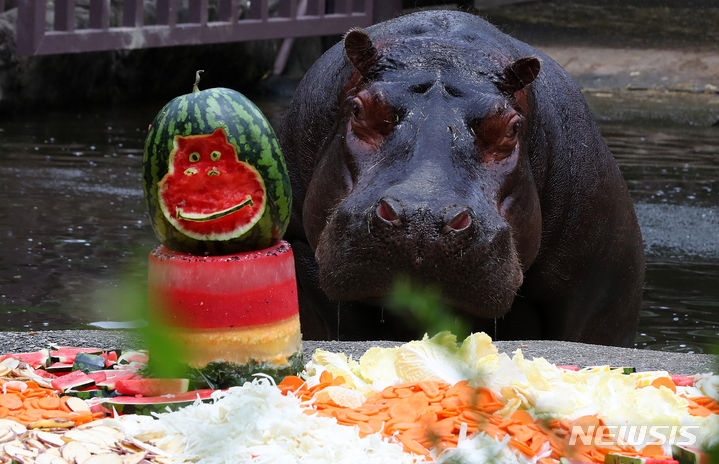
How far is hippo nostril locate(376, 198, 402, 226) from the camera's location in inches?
147

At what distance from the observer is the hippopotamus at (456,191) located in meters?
3.84

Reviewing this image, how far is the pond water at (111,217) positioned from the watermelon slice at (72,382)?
1225mm

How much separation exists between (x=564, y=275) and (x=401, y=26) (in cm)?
122

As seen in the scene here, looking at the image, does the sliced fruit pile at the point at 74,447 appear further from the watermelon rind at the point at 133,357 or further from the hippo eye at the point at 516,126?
the hippo eye at the point at 516,126

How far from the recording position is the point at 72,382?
10.2 ft

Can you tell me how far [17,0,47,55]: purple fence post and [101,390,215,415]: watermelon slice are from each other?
23.4 feet

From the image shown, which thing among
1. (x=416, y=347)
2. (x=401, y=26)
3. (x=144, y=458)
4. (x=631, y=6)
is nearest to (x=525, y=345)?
(x=416, y=347)

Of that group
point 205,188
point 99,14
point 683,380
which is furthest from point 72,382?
point 99,14

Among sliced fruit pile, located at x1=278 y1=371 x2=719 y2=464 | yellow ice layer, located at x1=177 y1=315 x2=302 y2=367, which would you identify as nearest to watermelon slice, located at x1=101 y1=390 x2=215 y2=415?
yellow ice layer, located at x1=177 y1=315 x2=302 y2=367

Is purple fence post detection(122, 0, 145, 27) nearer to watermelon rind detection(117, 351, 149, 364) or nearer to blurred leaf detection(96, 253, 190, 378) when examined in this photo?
watermelon rind detection(117, 351, 149, 364)

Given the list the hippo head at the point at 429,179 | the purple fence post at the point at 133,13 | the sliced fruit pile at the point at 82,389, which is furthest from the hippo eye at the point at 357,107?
the purple fence post at the point at 133,13

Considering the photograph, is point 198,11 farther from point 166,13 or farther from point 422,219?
point 422,219

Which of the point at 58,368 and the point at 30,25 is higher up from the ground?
the point at 30,25

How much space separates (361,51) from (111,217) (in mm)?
3646
